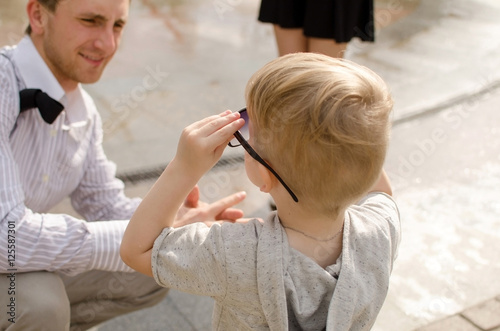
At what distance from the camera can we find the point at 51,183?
258cm

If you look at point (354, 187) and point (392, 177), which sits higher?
point (354, 187)

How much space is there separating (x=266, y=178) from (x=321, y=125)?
0.70 feet

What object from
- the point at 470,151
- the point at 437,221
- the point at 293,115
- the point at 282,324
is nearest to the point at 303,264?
the point at 282,324

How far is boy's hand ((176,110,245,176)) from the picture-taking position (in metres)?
1.61

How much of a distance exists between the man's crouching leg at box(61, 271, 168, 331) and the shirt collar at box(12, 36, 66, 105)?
29.8 inches

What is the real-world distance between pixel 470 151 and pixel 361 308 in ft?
Answer: 10.5

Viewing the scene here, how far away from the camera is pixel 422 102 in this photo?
206 inches

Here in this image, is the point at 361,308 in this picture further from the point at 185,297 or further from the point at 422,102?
the point at 422,102

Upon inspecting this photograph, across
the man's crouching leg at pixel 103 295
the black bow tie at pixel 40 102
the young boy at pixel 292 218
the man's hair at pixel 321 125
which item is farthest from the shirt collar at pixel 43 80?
the man's hair at pixel 321 125

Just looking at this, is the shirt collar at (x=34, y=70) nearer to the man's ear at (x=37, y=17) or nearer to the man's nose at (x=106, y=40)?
the man's ear at (x=37, y=17)

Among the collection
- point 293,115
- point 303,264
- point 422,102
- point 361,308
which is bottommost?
point 422,102

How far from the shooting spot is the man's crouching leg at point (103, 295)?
8.34 ft

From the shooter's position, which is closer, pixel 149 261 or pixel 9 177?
pixel 149 261

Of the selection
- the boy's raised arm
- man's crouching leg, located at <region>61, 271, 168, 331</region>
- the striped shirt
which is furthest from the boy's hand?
man's crouching leg, located at <region>61, 271, 168, 331</region>
